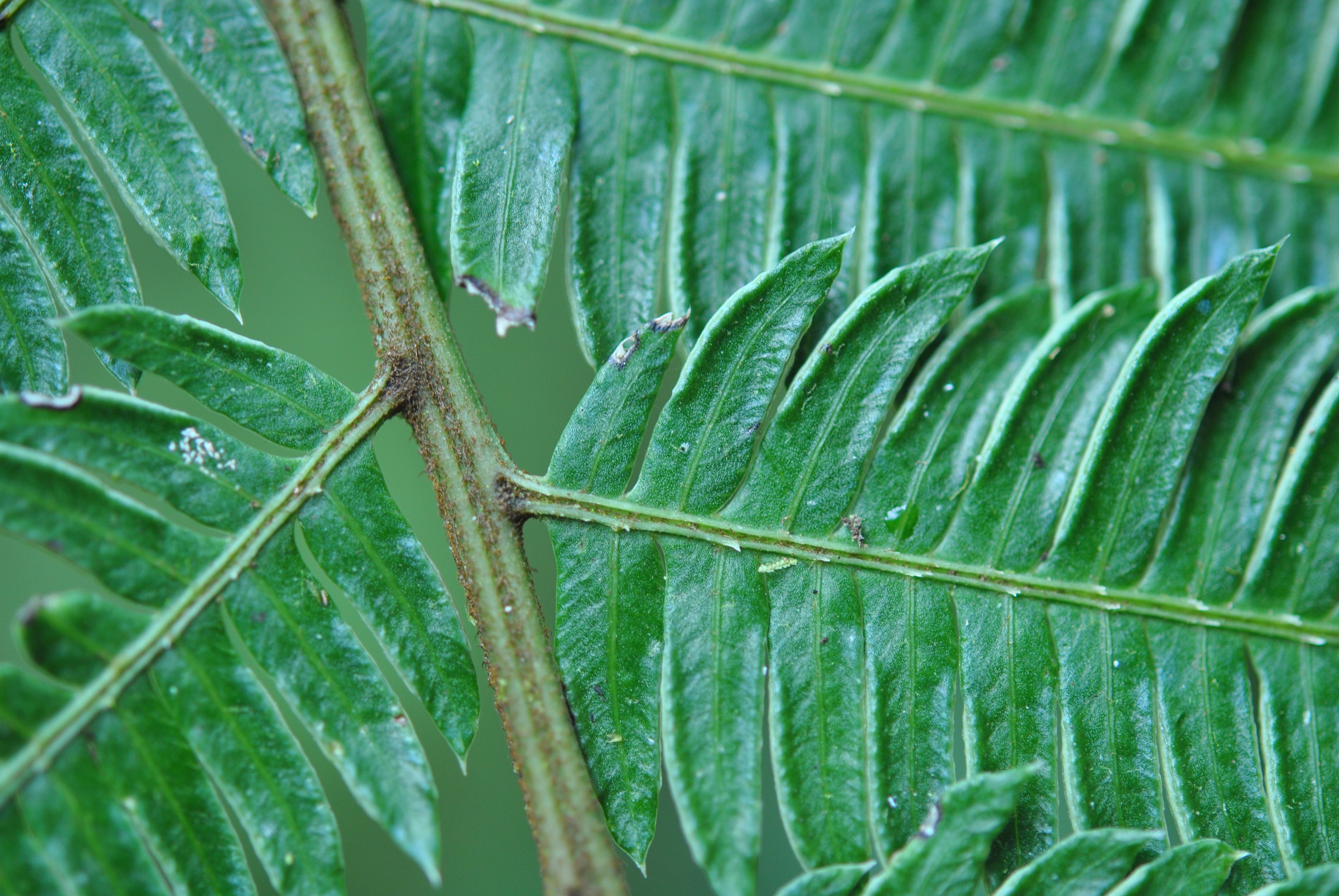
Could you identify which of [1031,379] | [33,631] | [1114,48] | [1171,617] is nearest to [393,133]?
[33,631]

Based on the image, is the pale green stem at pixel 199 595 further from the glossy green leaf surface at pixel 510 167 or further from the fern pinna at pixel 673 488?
the glossy green leaf surface at pixel 510 167

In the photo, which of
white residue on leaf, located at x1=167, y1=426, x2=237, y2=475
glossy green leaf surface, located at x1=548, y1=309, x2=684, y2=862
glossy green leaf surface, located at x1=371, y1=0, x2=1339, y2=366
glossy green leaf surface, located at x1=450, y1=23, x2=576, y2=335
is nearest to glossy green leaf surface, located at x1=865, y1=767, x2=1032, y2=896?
glossy green leaf surface, located at x1=548, y1=309, x2=684, y2=862

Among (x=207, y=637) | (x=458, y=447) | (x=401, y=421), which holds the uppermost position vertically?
(x=401, y=421)

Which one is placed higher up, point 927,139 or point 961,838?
point 927,139

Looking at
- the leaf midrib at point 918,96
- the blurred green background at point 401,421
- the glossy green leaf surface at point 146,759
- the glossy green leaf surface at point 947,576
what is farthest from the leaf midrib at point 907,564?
the blurred green background at point 401,421

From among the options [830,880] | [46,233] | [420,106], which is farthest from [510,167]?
[830,880]

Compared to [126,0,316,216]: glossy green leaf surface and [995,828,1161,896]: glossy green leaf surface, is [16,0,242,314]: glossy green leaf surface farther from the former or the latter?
[995,828,1161,896]: glossy green leaf surface

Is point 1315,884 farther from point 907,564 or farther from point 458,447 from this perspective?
point 458,447
